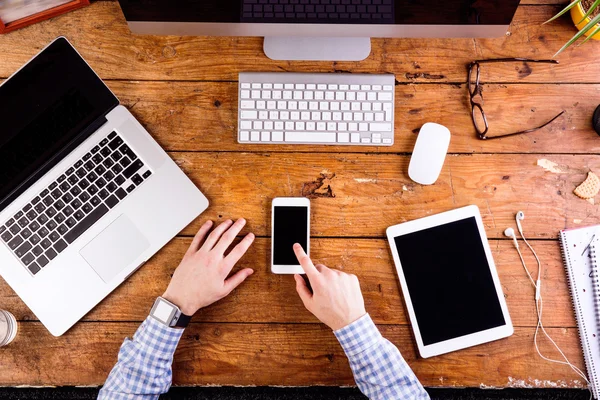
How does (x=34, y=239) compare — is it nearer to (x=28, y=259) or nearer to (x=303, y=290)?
(x=28, y=259)

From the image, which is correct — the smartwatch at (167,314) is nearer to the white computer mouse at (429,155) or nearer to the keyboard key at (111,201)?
the keyboard key at (111,201)

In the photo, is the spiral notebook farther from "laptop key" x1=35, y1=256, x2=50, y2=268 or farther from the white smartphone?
"laptop key" x1=35, y1=256, x2=50, y2=268

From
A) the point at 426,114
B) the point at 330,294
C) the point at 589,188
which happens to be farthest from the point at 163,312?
the point at 589,188

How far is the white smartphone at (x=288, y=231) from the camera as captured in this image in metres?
0.94

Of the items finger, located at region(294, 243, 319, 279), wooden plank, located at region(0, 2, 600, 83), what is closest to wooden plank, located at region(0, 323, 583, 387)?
finger, located at region(294, 243, 319, 279)

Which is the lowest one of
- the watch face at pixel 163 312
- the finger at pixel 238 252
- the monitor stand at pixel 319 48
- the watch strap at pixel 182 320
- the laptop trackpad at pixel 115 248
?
the watch strap at pixel 182 320

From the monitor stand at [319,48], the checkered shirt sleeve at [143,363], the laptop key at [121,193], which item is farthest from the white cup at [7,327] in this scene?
the monitor stand at [319,48]

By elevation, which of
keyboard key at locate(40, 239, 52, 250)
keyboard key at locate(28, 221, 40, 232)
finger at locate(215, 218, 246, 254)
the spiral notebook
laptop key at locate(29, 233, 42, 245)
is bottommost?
the spiral notebook

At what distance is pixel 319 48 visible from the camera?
38.3 inches

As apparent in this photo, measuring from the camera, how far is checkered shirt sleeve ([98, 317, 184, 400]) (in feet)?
2.94

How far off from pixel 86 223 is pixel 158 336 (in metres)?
0.27

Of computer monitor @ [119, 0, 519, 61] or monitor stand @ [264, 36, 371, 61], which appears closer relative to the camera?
computer monitor @ [119, 0, 519, 61]

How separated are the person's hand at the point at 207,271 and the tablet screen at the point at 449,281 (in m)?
0.34

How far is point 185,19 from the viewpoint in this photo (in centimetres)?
89
